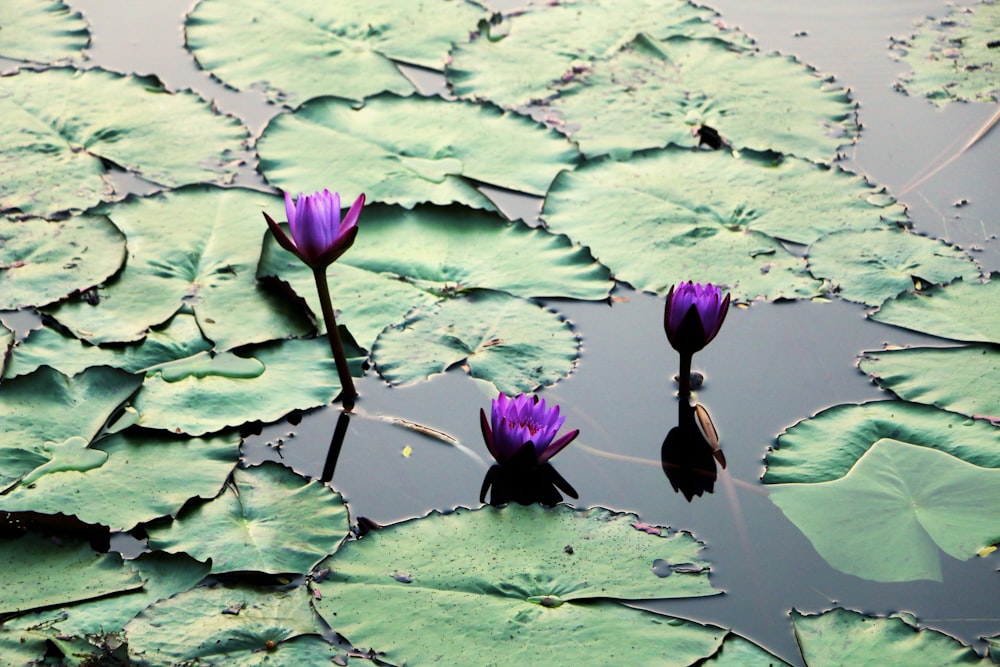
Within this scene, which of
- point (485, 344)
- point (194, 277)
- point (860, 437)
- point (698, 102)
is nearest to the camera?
point (860, 437)

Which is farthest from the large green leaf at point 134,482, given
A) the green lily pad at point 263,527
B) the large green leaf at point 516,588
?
the large green leaf at point 516,588

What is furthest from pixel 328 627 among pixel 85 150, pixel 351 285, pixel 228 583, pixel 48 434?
pixel 85 150

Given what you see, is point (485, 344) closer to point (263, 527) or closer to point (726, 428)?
point (726, 428)

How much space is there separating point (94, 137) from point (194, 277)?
34.4 inches

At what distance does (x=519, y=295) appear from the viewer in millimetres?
2918

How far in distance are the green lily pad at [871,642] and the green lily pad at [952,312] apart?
3.14 feet

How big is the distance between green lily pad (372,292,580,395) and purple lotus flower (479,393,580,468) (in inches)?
9.8

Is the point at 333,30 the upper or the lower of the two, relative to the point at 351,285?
upper

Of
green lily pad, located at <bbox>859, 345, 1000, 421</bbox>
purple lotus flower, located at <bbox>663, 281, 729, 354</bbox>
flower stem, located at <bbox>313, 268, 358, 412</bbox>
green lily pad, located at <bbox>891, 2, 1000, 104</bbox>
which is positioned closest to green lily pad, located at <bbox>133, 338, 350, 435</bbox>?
flower stem, located at <bbox>313, 268, 358, 412</bbox>

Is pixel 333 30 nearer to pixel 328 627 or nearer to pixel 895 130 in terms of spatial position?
pixel 895 130

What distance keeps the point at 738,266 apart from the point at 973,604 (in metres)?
1.16

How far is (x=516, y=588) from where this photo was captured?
2.13 meters

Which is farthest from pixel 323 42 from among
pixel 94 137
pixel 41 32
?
pixel 41 32

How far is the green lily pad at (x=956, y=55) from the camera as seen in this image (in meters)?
3.82
